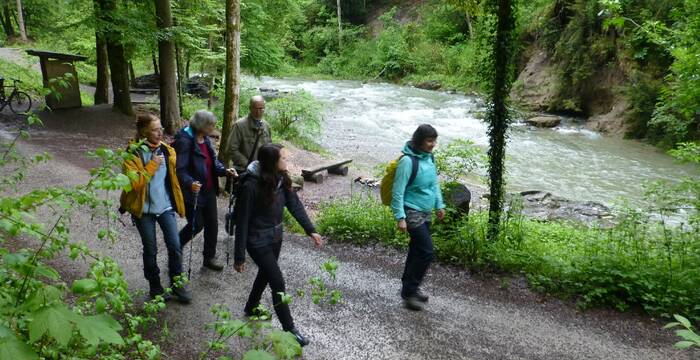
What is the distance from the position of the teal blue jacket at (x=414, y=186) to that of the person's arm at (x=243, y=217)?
163cm

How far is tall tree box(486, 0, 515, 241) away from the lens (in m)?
6.42

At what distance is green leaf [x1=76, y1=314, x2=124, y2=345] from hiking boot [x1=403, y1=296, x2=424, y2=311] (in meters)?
4.19

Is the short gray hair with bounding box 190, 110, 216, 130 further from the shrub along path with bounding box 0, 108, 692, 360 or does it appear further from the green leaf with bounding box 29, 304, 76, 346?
the green leaf with bounding box 29, 304, 76, 346

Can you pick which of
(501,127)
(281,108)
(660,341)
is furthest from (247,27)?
(660,341)

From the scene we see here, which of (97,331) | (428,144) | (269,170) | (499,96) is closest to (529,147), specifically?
(499,96)

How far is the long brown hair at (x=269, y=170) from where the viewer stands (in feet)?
15.0

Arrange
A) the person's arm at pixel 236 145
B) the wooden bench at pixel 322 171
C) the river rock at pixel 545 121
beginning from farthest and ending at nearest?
the river rock at pixel 545 121 < the wooden bench at pixel 322 171 < the person's arm at pixel 236 145

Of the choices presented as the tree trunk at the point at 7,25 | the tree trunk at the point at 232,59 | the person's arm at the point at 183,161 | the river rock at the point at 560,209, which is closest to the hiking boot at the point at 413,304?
the person's arm at the point at 183,161

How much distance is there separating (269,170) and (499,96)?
11.4ft

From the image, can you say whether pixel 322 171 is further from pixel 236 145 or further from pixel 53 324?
pixel 53 324

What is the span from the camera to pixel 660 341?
17.3ft

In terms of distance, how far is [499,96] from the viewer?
664 cm

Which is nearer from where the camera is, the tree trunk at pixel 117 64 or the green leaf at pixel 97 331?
the green leaf at pixel 97 331

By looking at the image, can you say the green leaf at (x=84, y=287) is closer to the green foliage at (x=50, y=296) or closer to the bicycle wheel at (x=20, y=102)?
the green foliage at (x=50, y=296)
